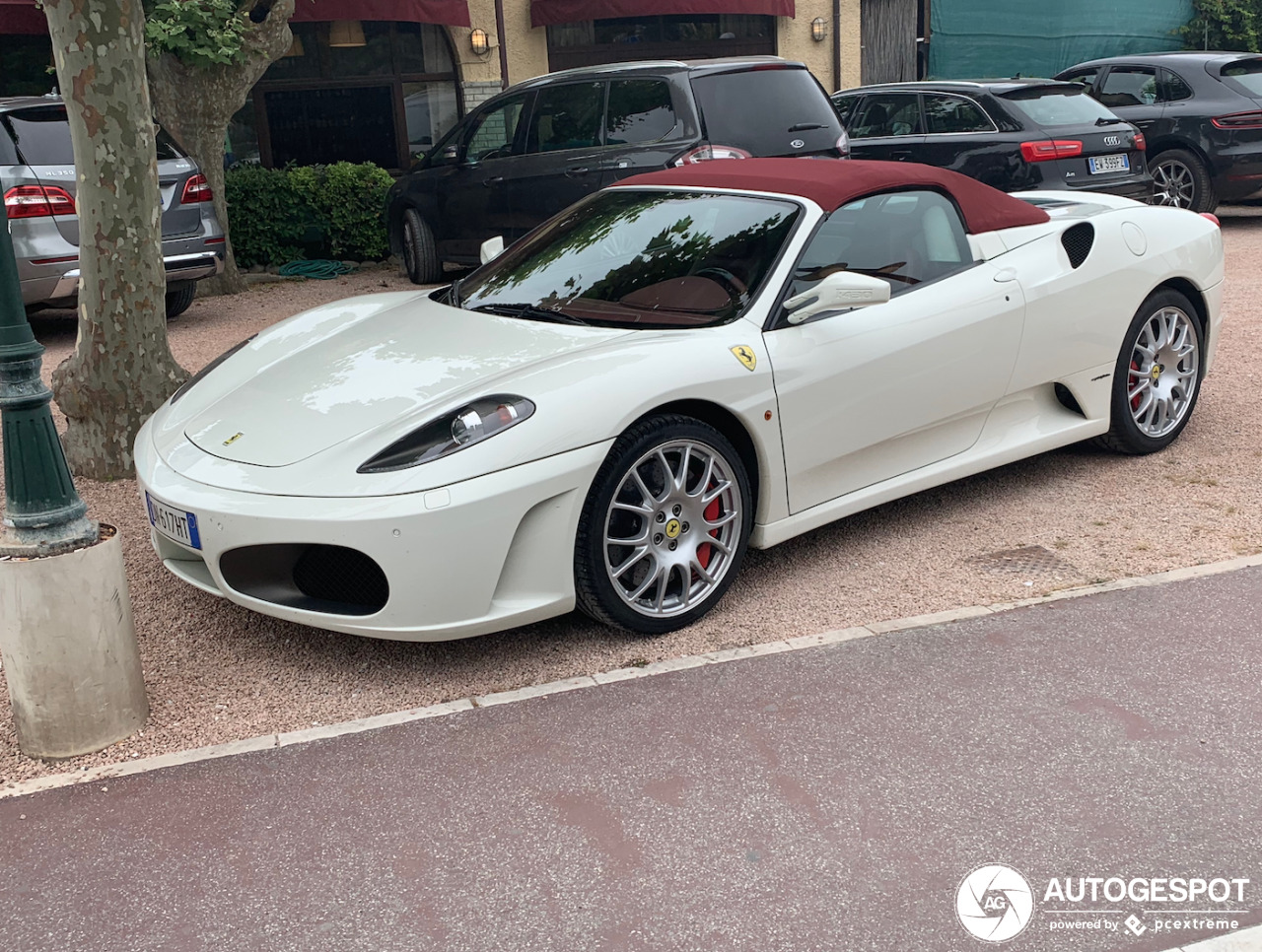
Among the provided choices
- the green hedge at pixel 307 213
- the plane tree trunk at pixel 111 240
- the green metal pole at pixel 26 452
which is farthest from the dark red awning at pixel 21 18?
the green metal pole at pixel 26 452

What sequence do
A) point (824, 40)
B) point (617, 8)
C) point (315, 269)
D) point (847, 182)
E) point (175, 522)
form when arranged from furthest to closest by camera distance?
point (824, 40), point (617, 8), point (315, 269), point (847, 182), point (175, 522)

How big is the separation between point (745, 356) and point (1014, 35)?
1655 centimetres

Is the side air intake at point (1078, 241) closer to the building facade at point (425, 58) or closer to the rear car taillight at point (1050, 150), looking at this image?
the rear car taillight at point (1050, 150)

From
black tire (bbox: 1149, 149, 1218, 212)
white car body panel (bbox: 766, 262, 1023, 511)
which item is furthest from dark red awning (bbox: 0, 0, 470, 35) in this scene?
white car body panel (bbox: 766, 262, 1023, 511)

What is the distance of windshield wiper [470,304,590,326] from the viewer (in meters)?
4.28

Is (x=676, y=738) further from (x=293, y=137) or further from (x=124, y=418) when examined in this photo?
(x=293, y=137)

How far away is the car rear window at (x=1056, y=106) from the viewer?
404 inches

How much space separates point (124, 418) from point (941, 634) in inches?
148

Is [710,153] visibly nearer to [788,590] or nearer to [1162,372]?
[1162,372]

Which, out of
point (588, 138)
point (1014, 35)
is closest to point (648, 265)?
point (588, 138)

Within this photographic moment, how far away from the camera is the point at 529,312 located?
4.40 m

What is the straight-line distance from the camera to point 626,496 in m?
3.74

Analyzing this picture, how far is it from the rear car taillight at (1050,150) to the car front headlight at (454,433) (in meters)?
7.71

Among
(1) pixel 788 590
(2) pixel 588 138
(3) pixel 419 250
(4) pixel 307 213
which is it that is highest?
(2) pixel 588 138
